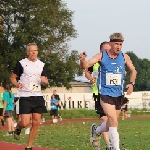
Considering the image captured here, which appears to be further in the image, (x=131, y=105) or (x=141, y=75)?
(x=141, y=75)

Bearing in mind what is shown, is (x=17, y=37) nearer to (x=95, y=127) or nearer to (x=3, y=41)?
(x=3, y=41)

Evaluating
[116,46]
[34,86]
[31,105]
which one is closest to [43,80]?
[34,86]

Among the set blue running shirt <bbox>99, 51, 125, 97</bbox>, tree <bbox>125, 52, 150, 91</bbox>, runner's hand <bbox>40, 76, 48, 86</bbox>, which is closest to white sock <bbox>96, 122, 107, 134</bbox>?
blue running shirt <bbox>99, 51, 125, 97</bbox>

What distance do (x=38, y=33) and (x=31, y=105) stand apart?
42.0m

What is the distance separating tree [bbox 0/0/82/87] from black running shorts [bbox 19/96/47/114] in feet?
132

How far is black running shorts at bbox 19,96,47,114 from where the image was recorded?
11.4 m

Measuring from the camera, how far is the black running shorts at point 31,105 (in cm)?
1140

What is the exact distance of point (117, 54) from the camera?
9898 millimetres

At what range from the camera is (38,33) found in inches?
2093

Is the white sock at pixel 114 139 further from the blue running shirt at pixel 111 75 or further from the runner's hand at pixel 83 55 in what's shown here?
the runner's hand at pixel 83 55

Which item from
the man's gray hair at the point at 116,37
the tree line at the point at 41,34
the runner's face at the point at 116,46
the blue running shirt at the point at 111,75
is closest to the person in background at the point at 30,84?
the blue running shirt at the point at 111,75

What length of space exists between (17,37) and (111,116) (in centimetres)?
4401

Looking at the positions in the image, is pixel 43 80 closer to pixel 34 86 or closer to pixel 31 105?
pixel 34 86

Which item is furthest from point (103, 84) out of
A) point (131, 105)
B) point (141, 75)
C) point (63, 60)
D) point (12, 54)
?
point (141, 75)
